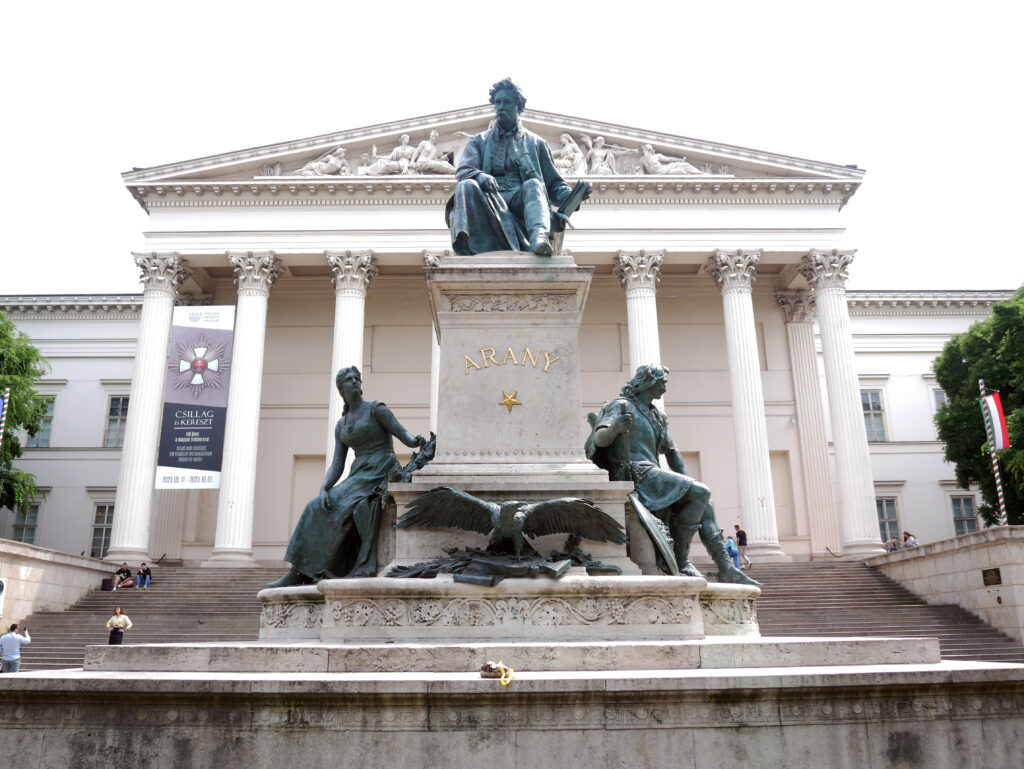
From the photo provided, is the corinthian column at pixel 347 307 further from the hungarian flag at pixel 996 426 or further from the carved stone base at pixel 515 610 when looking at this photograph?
the carved stone base at pixel 515 610

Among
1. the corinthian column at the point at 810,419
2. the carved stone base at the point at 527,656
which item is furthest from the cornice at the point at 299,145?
the carved stone base at the point at 527,656

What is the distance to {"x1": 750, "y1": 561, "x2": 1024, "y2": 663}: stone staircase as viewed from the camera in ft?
59.9

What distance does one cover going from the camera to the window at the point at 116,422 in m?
40.9

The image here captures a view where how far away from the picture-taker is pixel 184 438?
1127 inches

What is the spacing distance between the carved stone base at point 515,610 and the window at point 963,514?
3994cm

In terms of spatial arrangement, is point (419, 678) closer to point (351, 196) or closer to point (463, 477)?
point (463, 477)

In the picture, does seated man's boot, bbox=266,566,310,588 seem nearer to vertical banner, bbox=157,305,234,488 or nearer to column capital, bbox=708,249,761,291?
vertical banner, bbox=157,305,234,488

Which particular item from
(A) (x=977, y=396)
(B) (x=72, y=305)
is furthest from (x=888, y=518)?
(B) (x=72, y=305)

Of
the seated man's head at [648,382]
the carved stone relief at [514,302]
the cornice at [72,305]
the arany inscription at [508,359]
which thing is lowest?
the seated man's head at [648,382]

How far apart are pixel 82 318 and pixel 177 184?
48.8ft

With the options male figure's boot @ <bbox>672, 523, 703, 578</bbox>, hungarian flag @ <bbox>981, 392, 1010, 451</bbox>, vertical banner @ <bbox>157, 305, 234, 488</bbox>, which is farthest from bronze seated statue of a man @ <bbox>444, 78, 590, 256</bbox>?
vertical banner @ <bbox>157, 305, 234, 488</bbox>

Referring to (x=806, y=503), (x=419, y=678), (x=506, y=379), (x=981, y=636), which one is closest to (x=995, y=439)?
(x=981, y=636)

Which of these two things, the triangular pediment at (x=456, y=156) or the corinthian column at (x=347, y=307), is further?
the triangular pediment at (x=456, y=156)

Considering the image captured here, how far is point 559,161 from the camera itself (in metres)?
33.5
